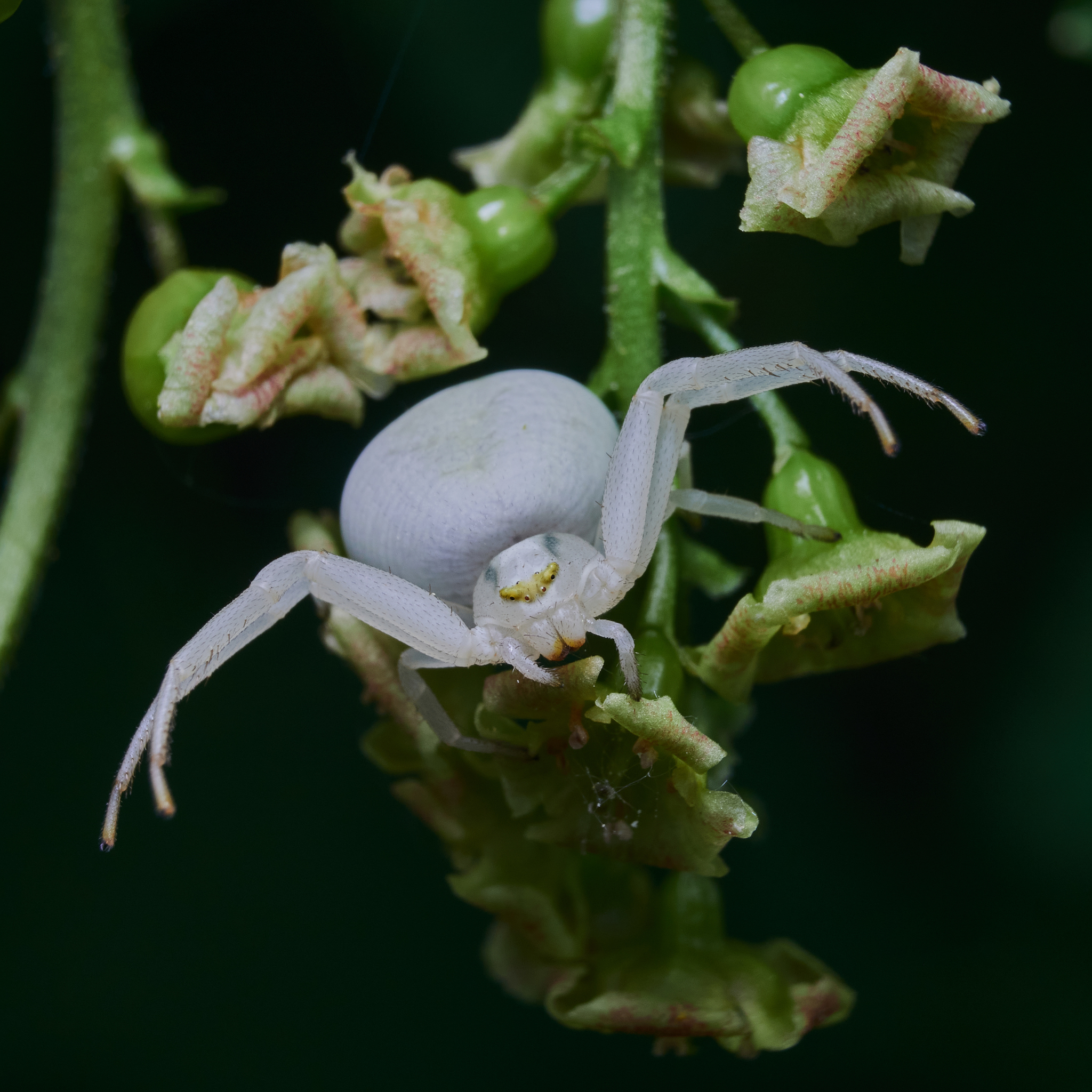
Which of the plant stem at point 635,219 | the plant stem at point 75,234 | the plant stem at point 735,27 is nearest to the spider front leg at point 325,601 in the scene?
the plant stem at point 635,219

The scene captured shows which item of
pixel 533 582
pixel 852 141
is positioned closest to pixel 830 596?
pixel 533 582

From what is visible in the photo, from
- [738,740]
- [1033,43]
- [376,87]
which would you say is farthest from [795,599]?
[376,87]

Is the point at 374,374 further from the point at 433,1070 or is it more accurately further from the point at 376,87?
the point at 433,1070

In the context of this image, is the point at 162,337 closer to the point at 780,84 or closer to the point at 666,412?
the point at 666,412

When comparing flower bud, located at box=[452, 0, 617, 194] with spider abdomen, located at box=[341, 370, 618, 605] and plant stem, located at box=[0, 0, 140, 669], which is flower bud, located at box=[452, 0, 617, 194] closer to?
spider abdomen, located at box=[341, 370, 618, 605]

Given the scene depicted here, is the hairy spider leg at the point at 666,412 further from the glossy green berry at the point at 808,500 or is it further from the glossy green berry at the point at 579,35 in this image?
the glossy green berry at the point at 579,35

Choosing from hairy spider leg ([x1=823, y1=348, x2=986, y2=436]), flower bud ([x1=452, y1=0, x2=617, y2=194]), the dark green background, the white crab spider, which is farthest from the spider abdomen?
the dark green background
